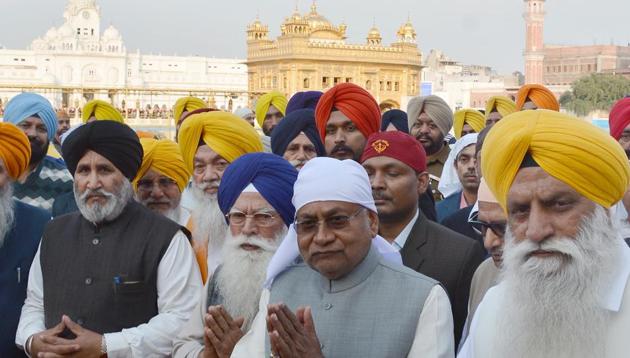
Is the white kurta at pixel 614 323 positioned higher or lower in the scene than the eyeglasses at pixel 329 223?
lower

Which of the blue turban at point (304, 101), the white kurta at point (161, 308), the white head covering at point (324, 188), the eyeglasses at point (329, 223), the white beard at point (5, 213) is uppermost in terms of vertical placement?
the blue turban at point (304, 101)

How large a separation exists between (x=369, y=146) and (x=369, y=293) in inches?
45.1

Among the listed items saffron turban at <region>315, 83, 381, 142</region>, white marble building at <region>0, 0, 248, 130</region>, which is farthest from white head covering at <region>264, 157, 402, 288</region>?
white marble building at <region>0, 0, 248, 130</region>

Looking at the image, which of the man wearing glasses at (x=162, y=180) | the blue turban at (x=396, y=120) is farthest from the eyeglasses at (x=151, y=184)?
the blue turban at (x=396, y=120)

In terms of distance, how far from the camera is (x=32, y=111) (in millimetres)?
4844

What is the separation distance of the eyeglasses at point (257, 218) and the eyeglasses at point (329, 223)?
489 mm

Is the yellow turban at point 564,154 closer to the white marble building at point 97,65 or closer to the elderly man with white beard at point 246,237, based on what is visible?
the elderly man with white beard at point 246,237

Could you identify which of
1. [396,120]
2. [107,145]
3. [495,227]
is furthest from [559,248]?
[396,120]

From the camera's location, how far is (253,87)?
47281mm

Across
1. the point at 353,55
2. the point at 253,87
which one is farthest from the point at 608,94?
the point at 253,87

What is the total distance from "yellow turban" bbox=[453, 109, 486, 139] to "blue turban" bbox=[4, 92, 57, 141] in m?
2.60

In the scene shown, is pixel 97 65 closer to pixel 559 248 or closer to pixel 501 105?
pixel 501 105

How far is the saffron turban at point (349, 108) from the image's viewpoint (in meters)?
4.18

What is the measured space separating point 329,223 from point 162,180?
1912 mm
